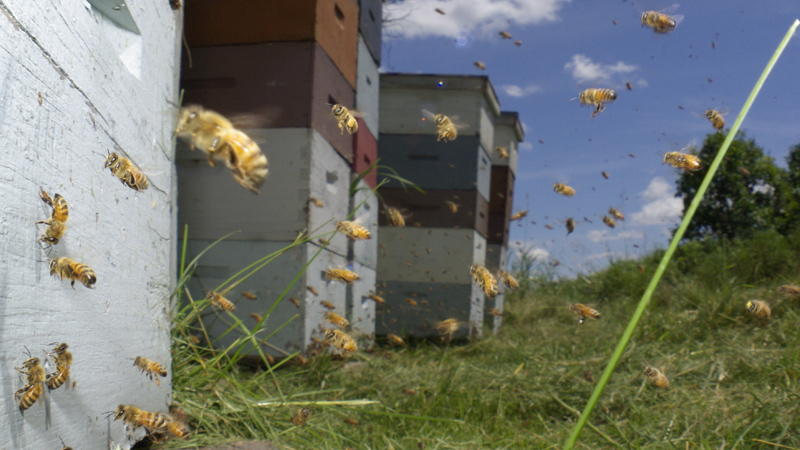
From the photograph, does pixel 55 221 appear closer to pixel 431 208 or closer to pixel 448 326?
pixel 448 326

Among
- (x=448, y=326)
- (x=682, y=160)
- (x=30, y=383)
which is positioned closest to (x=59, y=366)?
(x=30, y=383)

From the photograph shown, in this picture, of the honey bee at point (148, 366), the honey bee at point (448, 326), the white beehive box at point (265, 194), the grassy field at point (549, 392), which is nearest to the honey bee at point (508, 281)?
the honey bee at point (448, 326)

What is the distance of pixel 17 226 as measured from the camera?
1149 millimetres

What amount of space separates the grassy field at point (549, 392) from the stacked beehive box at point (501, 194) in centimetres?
335

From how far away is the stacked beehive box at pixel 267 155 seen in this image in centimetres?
351

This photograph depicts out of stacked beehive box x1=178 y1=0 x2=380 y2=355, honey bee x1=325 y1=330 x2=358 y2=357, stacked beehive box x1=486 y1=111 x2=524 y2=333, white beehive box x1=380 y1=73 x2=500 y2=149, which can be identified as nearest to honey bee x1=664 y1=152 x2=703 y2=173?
honey bee x1=325 y1=330 x2=358 y2=357

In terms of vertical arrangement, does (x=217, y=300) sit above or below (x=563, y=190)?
below

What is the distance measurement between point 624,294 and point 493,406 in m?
5.90

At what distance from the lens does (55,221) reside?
4.06 ft

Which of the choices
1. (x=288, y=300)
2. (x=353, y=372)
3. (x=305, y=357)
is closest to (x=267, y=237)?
(x=288, y=300)

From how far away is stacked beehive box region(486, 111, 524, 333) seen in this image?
8.51m

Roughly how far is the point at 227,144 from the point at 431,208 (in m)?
5.45

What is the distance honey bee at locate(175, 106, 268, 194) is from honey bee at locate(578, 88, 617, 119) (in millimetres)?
1989

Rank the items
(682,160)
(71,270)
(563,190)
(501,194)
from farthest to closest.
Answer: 1. (501,194)
2. (563,190)
3. (682,160)
4. (71,270)
